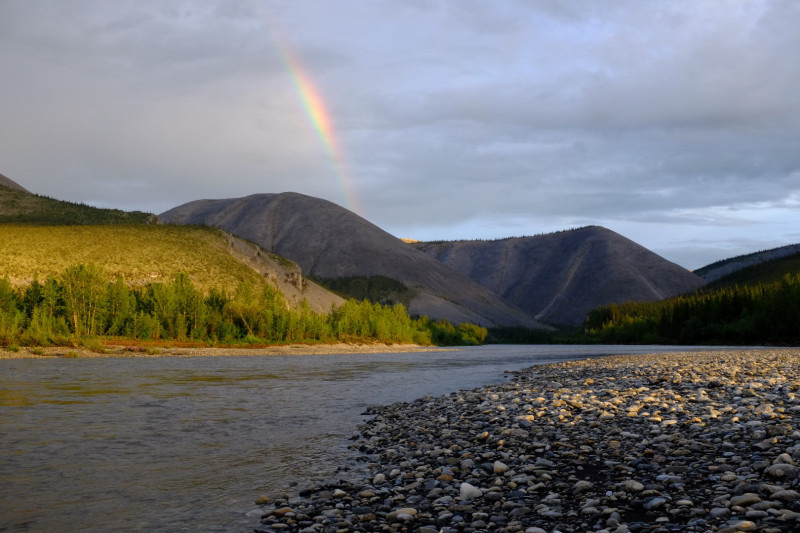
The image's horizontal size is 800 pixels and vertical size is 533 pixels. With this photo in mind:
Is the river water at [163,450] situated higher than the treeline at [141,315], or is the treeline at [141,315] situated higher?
the treeline at [141,315]

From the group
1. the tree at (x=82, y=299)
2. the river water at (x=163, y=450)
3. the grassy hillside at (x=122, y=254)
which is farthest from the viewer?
the grassy hillside at (x=122, y=254)

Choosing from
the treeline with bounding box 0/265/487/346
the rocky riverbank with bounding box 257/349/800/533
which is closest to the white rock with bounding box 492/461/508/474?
the rocky riverbank with bounding box 257/349/800/533

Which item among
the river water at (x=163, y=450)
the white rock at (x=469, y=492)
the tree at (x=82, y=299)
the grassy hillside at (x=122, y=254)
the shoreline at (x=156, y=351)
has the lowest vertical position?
the shoreline at (x=156, y=351)

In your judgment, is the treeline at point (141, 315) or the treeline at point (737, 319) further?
the treeline at point (737, 319)

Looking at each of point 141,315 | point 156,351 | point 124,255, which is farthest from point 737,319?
point 124,255

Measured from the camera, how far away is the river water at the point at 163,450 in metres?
12.4

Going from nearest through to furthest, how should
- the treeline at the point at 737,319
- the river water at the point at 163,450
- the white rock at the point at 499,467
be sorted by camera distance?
the river water at the point at 163,450
the white rock at the point at 499,467
the treeline at the point at 737,319

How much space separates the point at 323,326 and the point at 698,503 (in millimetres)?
133717

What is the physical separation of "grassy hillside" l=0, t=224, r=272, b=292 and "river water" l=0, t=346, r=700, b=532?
11199 centimetres

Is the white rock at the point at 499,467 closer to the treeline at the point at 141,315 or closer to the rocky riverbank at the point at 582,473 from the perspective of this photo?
the rocky riverbank at the point at 582,473

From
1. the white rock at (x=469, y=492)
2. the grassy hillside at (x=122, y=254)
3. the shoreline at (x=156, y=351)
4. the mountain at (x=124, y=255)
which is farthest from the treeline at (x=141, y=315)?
the white rock at (x=469, y=492)

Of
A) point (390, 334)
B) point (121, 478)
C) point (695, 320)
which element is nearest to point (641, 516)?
point (121, 478)

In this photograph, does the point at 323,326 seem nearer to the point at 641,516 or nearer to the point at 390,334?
the point at 390,334

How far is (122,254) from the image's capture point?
155 m
